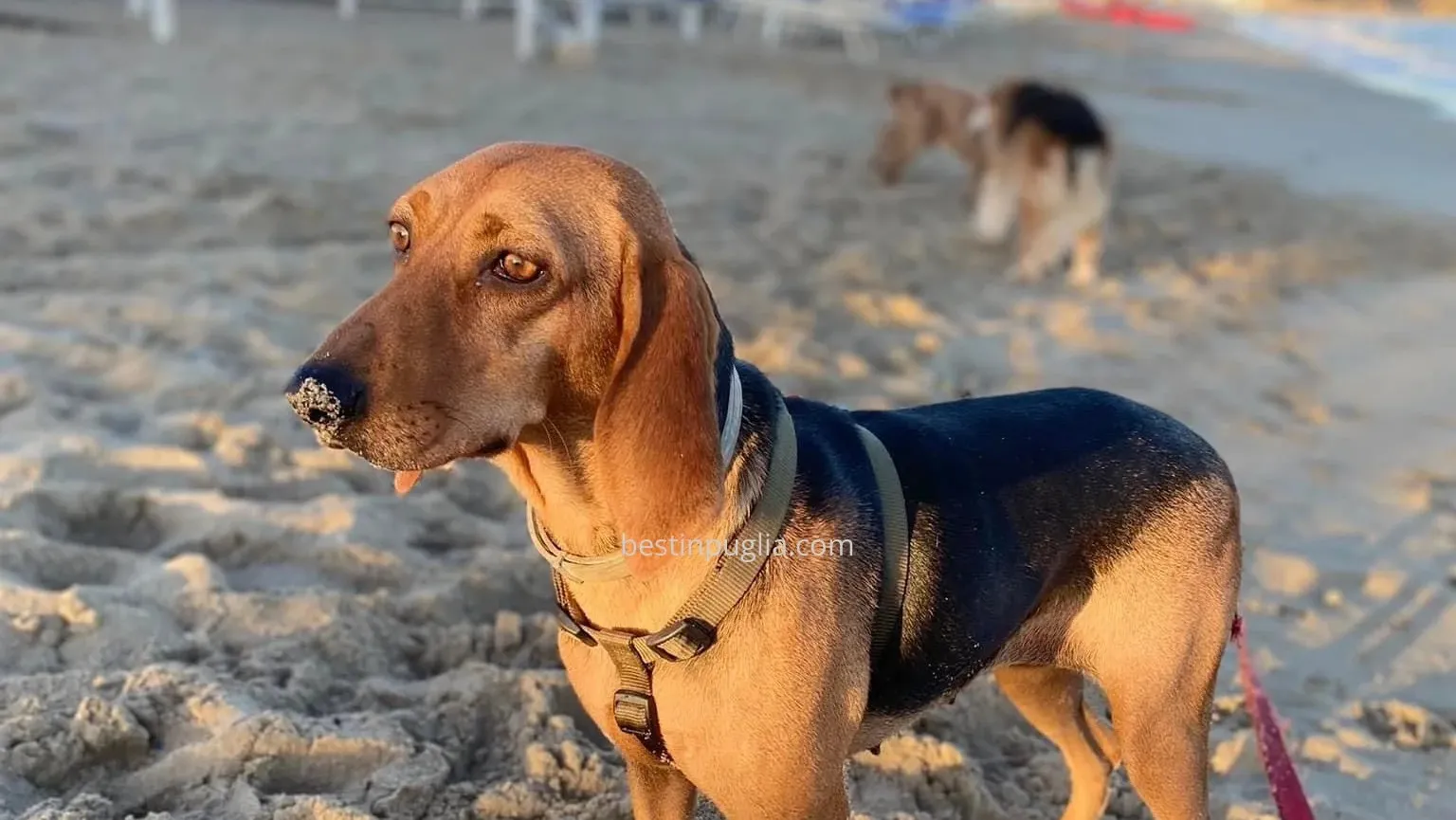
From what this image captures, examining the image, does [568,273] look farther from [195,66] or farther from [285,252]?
[195,66]

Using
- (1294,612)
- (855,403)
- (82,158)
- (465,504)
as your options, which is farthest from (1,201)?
(1294,612)

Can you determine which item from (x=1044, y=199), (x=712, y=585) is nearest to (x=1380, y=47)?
(x=1044, y=199)

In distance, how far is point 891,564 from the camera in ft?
7.51

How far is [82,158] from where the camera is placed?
301 inches

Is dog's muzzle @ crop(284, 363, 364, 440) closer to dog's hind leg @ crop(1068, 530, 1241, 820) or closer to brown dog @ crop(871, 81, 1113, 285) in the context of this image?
dog's hind leg @ crop(1068, 530, 1241, 820)

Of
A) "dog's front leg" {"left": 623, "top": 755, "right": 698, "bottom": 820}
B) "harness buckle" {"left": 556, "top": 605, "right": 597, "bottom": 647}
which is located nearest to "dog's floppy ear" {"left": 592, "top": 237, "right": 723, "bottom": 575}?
"harness buckle" {"left": 556, "top": 605, "right": 597, "bottom": 647}

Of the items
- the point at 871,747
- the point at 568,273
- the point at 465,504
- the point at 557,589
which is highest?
the point at 568,273

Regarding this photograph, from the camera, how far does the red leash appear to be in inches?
103

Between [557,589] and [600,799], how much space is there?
0.85 metres

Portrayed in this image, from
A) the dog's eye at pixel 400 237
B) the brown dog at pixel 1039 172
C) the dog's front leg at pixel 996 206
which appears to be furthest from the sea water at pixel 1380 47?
the dog's eye at pixel 400 237

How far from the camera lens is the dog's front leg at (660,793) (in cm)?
244

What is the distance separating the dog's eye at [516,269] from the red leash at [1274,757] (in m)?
1.76

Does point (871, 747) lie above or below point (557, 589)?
below

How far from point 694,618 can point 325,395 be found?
2.52 ft
